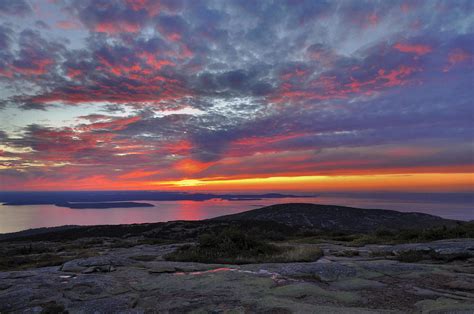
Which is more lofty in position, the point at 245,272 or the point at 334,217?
the point at 245,272

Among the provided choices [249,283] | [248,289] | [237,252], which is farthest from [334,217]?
[248,289]

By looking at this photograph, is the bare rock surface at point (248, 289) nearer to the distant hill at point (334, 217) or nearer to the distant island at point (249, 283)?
the distant island at point (249, 283)

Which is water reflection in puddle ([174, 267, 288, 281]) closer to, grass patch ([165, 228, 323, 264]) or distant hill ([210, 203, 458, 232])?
grass patch ([165, 228, 323, 264])

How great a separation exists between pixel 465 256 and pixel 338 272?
20.6 ft

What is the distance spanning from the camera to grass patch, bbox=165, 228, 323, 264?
47.0 ft

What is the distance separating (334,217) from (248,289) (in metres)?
67.6

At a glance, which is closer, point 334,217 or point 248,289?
point 248,289

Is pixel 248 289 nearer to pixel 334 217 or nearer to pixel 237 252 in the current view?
pixel 237 252

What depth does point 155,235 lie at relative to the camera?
44281 mm

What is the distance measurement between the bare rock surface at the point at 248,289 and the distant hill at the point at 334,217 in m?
49.4

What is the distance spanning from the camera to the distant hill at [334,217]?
63812mm

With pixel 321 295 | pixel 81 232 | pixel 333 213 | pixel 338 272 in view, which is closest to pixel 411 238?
pixel 338 272

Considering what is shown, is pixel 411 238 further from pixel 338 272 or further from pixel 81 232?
pixel 81 232

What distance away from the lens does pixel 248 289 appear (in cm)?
920
